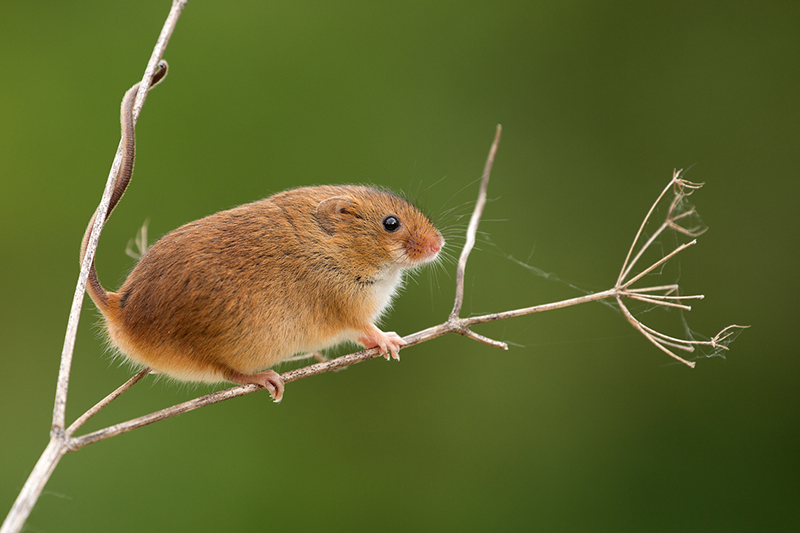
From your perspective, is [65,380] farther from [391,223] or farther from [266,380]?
[391,223]

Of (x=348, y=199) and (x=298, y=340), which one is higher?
(x=348, y=199)

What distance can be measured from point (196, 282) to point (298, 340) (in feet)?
1.19

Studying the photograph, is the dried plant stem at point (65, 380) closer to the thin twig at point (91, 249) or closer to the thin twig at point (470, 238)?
the thin twig at point (91, 249)

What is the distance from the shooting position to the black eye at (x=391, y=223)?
7.59 feet

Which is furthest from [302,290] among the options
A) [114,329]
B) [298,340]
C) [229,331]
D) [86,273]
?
[86,273]

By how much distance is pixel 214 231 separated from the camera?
190 centimetres

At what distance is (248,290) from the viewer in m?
1.87

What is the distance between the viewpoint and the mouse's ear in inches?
87.0

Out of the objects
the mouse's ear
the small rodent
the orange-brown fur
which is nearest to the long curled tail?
the small rodent

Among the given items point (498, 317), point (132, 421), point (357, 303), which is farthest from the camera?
point (357, 303)

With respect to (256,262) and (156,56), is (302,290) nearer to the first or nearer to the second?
(256,262)

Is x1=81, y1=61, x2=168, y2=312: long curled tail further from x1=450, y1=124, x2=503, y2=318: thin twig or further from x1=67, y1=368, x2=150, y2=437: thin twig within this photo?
x1=450, y1=124, x2=503, y2=318: thin twig

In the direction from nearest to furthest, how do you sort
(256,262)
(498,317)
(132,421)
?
(132,421) → (498,317) → (256,262)

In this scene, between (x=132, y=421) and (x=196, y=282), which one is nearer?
(x=132, y=421)
